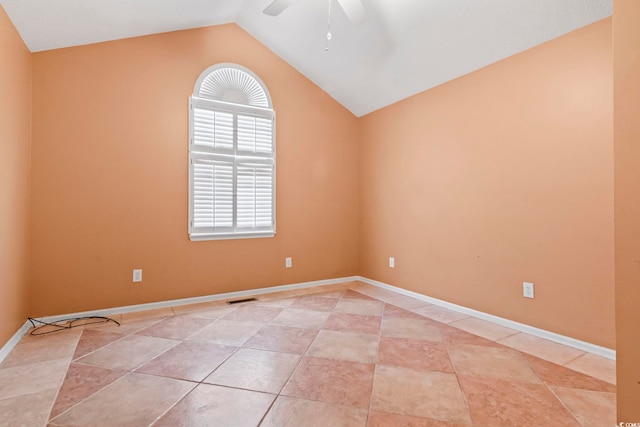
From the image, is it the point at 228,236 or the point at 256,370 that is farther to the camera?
the point at 228,236

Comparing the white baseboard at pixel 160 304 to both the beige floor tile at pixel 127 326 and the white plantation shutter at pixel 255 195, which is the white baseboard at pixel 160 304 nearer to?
the beige floor tile at pixel 127 326

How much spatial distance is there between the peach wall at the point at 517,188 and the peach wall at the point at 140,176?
135 cm

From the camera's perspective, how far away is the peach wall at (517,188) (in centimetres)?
221

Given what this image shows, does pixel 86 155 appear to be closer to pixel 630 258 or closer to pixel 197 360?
pixel 197 360

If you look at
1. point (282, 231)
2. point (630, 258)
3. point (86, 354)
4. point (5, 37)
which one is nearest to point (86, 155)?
point (5, 37)

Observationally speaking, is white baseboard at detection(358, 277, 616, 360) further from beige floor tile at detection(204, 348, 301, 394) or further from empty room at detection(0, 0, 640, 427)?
beige floor tile at detection(204, 348, 301, 394)

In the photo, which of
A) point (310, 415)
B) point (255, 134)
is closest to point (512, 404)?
point (310, 415)

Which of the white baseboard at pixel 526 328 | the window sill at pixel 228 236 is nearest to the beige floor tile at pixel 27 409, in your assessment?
the window sill at pixel 228 236

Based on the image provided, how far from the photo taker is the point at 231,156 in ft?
11.8

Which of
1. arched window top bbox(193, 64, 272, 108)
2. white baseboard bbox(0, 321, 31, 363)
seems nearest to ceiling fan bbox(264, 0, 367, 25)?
arched window top bbox(193, 64, 272, 108)

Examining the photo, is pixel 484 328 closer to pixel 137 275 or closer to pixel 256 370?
pixel 256 370

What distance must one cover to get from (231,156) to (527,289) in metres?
3.20

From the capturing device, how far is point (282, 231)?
396 cm

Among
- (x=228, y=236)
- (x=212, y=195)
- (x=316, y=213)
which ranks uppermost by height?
(x=212, y=195)
